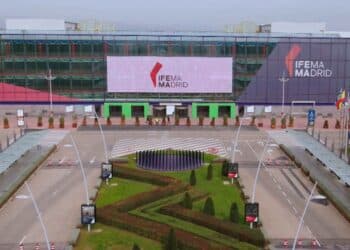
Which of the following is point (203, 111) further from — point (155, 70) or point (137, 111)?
point (137, 111)

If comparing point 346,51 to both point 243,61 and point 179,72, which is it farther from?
point 179,72

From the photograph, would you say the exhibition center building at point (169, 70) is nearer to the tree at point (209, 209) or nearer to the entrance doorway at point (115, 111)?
the entrance doorway at point (115, 111)

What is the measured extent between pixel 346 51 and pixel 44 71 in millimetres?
44222

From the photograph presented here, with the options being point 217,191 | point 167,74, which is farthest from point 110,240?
point 167,74

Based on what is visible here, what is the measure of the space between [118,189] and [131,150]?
607 inches

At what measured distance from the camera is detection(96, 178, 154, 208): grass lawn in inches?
1548

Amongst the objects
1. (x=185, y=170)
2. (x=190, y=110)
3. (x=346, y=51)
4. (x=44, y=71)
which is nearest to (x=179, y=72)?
(x=190, y=110)

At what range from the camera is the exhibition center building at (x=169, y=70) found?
7969 cm

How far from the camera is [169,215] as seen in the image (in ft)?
115

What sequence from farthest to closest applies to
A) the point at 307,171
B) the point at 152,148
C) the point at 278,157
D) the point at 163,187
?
the point at 152,148 → the point at 278,157 → the point at 307,171 → the point at 163,187

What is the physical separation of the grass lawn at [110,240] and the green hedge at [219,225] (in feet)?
11.2

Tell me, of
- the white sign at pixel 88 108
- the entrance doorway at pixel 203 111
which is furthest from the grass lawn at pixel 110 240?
the entrance doorway at pixel 203 111

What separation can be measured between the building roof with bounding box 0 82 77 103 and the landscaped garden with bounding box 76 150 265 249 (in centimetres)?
3810

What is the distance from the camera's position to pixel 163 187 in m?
40.7
